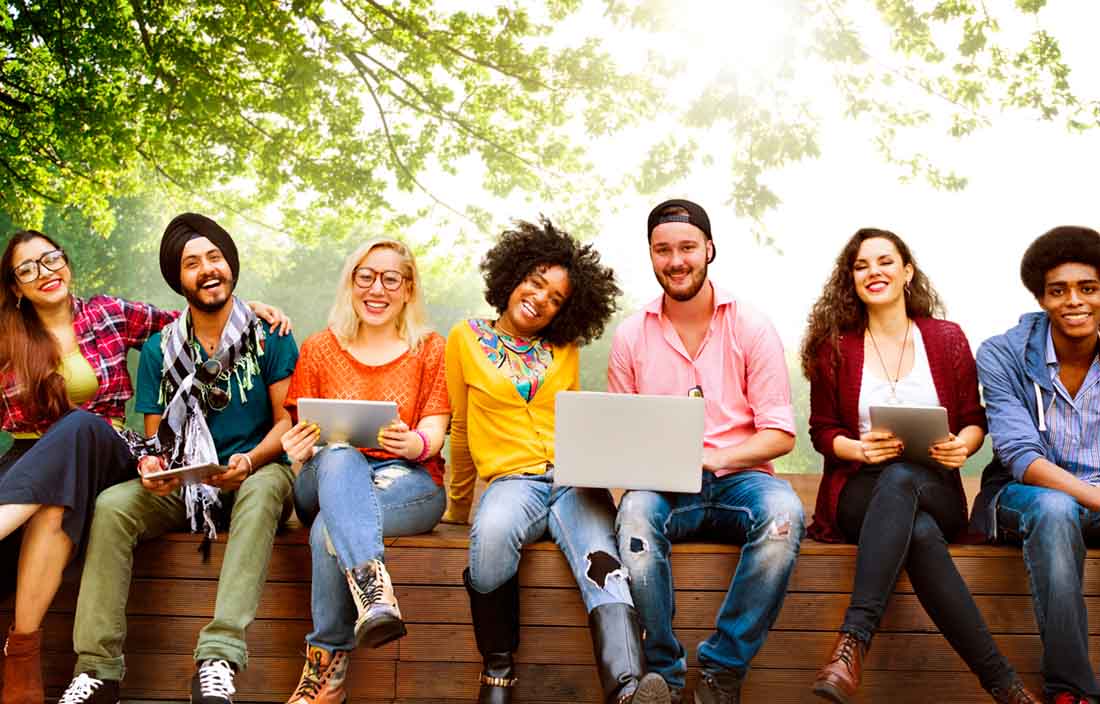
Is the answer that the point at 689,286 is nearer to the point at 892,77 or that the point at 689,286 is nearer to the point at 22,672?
the point at 22,672

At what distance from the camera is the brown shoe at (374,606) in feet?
7.17

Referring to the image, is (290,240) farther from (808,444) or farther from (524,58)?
(808,444)

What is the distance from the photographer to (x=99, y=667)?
2387 mm

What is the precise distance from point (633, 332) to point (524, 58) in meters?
3.75

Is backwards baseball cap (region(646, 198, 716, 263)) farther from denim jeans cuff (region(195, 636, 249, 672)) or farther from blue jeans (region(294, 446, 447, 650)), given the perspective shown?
denim jeans cuff (region(195, 636, 249, 672))

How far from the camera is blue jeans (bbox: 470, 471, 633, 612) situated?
2352 mm

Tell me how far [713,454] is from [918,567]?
1.93 feet

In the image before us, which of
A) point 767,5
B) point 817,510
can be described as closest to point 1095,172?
point 767,5

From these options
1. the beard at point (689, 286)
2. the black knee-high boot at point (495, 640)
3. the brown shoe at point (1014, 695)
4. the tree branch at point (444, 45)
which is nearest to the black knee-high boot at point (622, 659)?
the black knee-high boot at point (495, 640)

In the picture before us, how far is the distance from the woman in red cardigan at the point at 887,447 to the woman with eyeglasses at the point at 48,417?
5.55 feet

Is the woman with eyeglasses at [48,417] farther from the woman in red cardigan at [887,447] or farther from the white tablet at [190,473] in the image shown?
the woman in red cardigan at [887,447]

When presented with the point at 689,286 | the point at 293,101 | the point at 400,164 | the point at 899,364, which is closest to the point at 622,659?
the point at 689,286

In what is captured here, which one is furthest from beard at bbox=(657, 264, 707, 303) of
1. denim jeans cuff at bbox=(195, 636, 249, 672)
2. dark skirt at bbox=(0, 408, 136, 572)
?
dark skirt at bbox=(0, 408, 136, 572)

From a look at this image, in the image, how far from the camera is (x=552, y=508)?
256 centimetres
